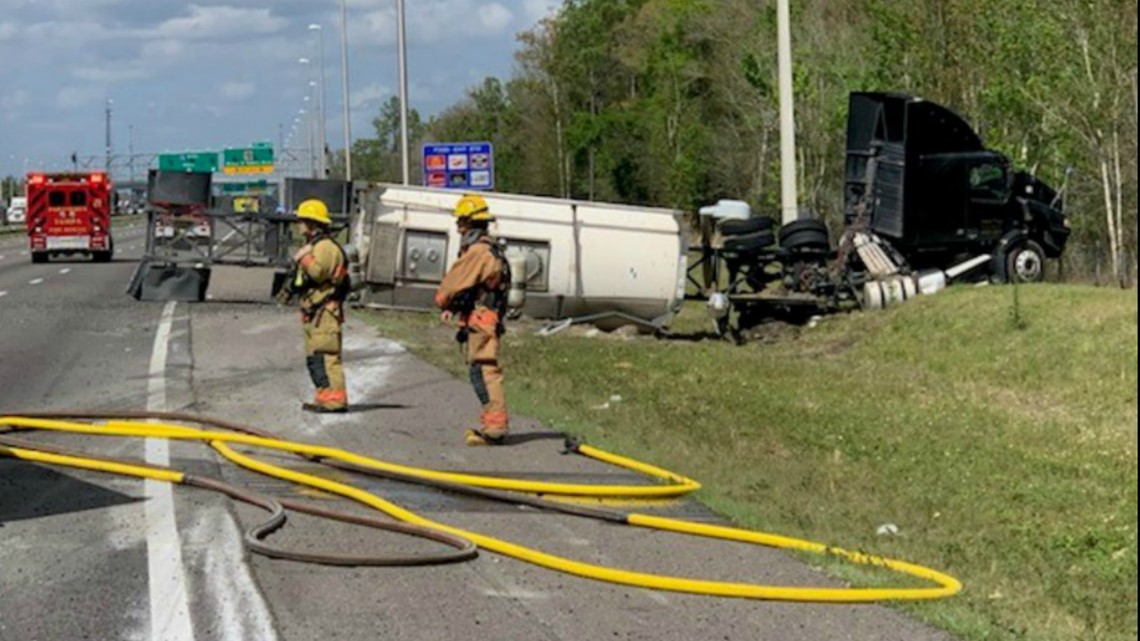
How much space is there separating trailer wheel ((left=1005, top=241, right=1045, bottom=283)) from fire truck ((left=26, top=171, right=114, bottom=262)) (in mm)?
29988

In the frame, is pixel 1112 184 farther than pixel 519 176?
No

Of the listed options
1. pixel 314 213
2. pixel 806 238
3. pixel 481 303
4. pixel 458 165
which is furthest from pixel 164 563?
pixel 458 165

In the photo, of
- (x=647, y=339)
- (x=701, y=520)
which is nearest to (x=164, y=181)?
(x=647, y=339)

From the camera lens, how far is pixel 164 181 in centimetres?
2991

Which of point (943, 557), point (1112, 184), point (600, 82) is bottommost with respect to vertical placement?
point (943, 557)

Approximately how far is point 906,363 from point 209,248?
13.7 m

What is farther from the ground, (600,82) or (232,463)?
(600,82)

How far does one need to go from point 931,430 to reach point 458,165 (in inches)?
1137

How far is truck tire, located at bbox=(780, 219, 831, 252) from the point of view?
25.8 m

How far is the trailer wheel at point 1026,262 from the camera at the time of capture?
2620 centimetres

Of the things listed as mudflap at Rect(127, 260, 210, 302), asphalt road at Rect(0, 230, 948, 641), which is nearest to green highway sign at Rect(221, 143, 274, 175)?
mudflap at Rect(127, 260, 210, 302)

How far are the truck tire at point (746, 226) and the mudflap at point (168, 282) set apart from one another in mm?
9654

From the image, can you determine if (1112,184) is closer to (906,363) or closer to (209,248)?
(906,363)

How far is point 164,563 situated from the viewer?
8328mm
